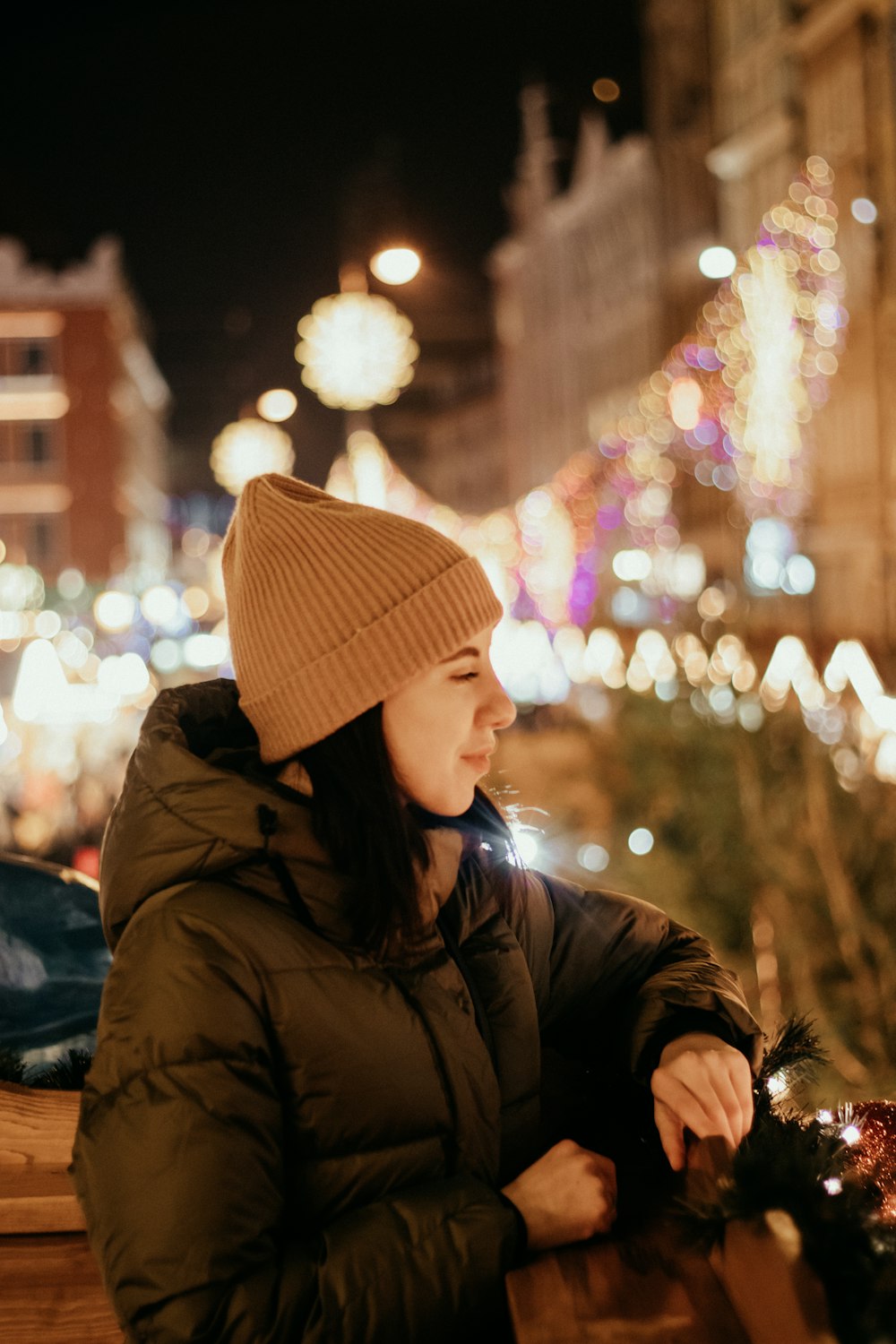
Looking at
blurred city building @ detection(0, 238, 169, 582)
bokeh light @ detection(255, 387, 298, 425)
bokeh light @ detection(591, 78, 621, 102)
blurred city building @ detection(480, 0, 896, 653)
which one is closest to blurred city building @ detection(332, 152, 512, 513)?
blurred city building @ detection(480, 0, 896, 653)

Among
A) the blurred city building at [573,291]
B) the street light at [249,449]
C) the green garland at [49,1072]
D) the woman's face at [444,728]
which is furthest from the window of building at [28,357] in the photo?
the woman's face at [444,728]

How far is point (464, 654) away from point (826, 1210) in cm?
74

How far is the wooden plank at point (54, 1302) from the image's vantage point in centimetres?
156

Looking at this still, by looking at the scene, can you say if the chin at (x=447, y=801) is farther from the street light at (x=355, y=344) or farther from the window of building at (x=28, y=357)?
the window of building at (x=28, y=357)

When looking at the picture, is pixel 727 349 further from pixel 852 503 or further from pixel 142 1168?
pixel 142 1168

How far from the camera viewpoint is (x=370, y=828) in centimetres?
146

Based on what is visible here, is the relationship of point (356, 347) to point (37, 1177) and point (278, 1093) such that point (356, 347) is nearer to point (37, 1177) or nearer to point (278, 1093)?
point (37, 1177)

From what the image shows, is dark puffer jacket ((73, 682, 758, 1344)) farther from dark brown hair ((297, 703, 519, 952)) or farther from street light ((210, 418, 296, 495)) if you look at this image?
street light ((210, 418, 296, 495))

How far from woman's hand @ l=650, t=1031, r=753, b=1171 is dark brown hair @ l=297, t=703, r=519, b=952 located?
297mm

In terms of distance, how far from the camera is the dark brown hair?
1414mm

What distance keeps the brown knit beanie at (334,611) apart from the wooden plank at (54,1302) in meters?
0.67

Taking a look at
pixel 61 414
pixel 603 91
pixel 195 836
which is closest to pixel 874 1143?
pixel 195 836

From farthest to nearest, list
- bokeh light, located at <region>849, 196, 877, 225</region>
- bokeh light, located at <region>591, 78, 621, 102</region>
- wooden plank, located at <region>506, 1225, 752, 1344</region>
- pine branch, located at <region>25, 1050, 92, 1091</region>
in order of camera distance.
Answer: bokeh light, located at <region>849, 196, 877, 225</region>
bokeh light, located at <region>591, 78, 621, 102</region>
pine branch, located at <region>25, 1050, 92, 1091</region>
wooden plank, located at <region>506, 1225, 752, 1344</region>

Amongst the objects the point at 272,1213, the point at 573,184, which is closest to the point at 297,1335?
the point at 272,1213
